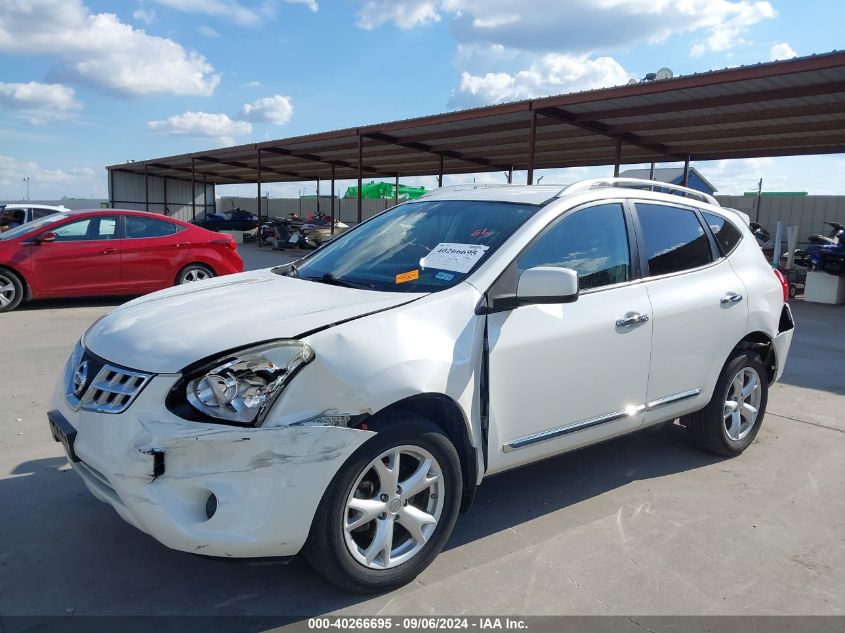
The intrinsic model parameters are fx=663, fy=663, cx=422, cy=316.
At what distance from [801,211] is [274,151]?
21066 millimetres

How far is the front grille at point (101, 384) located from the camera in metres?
2.56

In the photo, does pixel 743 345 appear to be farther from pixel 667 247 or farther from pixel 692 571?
pixel 692 571

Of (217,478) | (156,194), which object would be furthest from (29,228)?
(156,194)

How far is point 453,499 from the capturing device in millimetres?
2936

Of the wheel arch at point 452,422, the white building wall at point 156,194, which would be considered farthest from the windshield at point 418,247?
the white building wall at point 156,194

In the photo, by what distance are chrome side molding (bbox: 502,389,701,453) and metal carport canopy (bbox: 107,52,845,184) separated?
8.25 m

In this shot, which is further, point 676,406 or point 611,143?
point 611,143

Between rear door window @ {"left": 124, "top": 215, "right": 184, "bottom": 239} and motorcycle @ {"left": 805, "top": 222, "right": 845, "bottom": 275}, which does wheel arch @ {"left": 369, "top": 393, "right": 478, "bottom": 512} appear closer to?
rear door window @ {"left": 124, "top": 215, "right": 184, "bottom": 239}

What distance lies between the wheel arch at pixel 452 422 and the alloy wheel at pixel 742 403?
222 centimetres

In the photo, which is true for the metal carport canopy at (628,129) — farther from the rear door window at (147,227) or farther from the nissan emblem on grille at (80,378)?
the nissan emblem on grille at (80,378)

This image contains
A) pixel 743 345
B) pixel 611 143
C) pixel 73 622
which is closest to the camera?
pixel 73 622

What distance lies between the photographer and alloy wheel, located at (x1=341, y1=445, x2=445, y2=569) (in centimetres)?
269

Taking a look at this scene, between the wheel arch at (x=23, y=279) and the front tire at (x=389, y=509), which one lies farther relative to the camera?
the wheel arch at (x=23, y=279)

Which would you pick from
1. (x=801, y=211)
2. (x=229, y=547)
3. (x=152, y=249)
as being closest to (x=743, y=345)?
(x=229, y=547)
